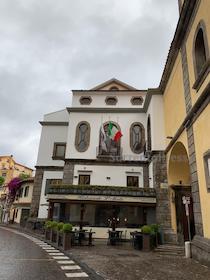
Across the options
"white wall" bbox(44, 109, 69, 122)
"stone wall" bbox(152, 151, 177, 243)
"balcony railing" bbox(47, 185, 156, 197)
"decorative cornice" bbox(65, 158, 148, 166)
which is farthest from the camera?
"white wall" bbox(44, 109, 69, 122)

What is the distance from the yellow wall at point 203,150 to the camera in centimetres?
898

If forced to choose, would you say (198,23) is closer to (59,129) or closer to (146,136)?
(146,136)

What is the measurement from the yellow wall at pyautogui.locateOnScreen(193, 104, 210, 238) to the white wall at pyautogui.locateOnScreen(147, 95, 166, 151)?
6566 millimetres

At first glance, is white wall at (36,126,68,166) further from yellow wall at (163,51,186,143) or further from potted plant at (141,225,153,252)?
potted plant at (141,225,153,252)

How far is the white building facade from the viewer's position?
1697cm

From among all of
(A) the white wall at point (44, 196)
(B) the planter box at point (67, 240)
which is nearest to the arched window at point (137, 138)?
(A) the white wall at point (44, 196)

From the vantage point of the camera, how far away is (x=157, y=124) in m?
17.3

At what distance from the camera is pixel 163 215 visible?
15.3 metres

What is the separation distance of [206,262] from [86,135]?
15025 millimetres

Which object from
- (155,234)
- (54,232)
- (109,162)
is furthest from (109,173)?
(155,234)

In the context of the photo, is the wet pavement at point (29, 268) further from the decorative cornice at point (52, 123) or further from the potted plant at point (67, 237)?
the decorative cornice at point (52, 123)

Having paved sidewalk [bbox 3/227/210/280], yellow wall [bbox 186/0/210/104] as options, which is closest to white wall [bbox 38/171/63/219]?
paved sidewalk [bbox 3/227/210/280]

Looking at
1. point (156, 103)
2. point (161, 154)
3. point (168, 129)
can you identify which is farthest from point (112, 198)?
point (156, 103)

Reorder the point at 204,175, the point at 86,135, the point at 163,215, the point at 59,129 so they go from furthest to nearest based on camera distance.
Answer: the point at 59,129
the point at 86,135
the point at 163,215
the point at 204,175
